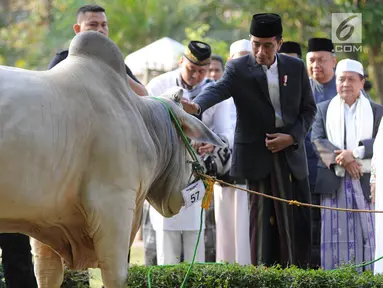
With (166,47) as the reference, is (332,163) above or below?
below

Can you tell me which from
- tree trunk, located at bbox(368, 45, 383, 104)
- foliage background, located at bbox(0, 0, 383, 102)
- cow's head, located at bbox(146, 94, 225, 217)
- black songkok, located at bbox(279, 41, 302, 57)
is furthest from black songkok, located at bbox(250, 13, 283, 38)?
tree trunk, located at bbox(368, 45, 383, 104)

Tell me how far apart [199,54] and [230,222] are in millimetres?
1678

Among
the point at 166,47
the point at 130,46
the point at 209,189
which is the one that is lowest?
the point at 209,189

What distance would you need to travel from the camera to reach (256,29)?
268 inches

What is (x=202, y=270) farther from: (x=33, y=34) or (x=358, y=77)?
(x=33, y=34)

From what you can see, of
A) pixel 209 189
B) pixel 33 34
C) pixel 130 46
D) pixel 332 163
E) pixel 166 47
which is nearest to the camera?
pixel 209 189

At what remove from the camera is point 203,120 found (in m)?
7.98

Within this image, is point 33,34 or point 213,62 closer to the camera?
point 213,62

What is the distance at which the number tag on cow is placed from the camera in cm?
550

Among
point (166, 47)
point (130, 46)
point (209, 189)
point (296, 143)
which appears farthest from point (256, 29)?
point (130, 46)

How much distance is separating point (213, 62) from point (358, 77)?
185 cm

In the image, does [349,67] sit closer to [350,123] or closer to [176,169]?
[350,123]

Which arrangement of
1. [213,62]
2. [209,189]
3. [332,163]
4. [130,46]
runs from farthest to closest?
1. [130,46]
2. [213,62]
3. [332,163]
4. [209,189]

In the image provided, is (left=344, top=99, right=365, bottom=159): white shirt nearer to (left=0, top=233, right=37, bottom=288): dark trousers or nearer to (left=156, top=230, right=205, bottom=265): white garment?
(left=156, top=230, right=205, bottom=265): white garment
